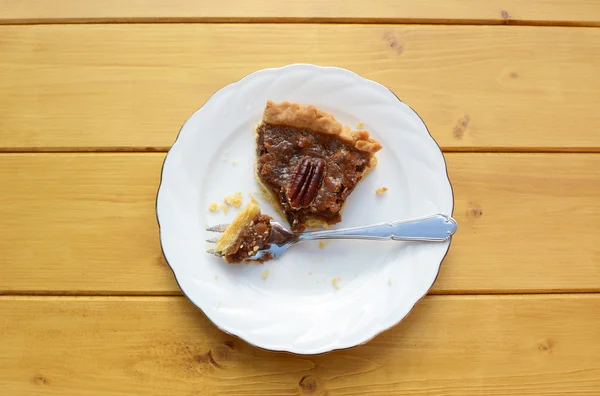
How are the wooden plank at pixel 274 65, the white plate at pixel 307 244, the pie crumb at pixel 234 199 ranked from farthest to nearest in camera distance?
the wooden plank at pixel 274 65
the pie crumb at pixel 234 199
the white plate at pixel 307 244

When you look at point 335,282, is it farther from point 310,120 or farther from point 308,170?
point 310,120

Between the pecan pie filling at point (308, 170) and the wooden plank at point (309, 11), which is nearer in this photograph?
the pecan pie filling at point (308, 170)

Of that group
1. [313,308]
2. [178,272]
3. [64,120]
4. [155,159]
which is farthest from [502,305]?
[64,120]

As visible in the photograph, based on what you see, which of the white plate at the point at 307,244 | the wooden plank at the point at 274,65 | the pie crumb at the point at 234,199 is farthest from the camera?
the wooden plank at the point at 274,65

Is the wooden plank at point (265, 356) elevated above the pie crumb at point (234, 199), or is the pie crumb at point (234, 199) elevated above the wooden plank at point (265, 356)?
the pie crumb at point (234, 199)

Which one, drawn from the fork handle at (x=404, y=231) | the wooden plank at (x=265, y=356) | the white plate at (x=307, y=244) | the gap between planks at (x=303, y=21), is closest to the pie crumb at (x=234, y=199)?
the white plate at (x=307, y=244)

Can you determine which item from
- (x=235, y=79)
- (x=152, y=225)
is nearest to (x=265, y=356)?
(x=152, y=225)

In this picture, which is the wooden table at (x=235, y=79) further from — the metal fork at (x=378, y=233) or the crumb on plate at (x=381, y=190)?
the crumb on plate at (x=381, y=190)
